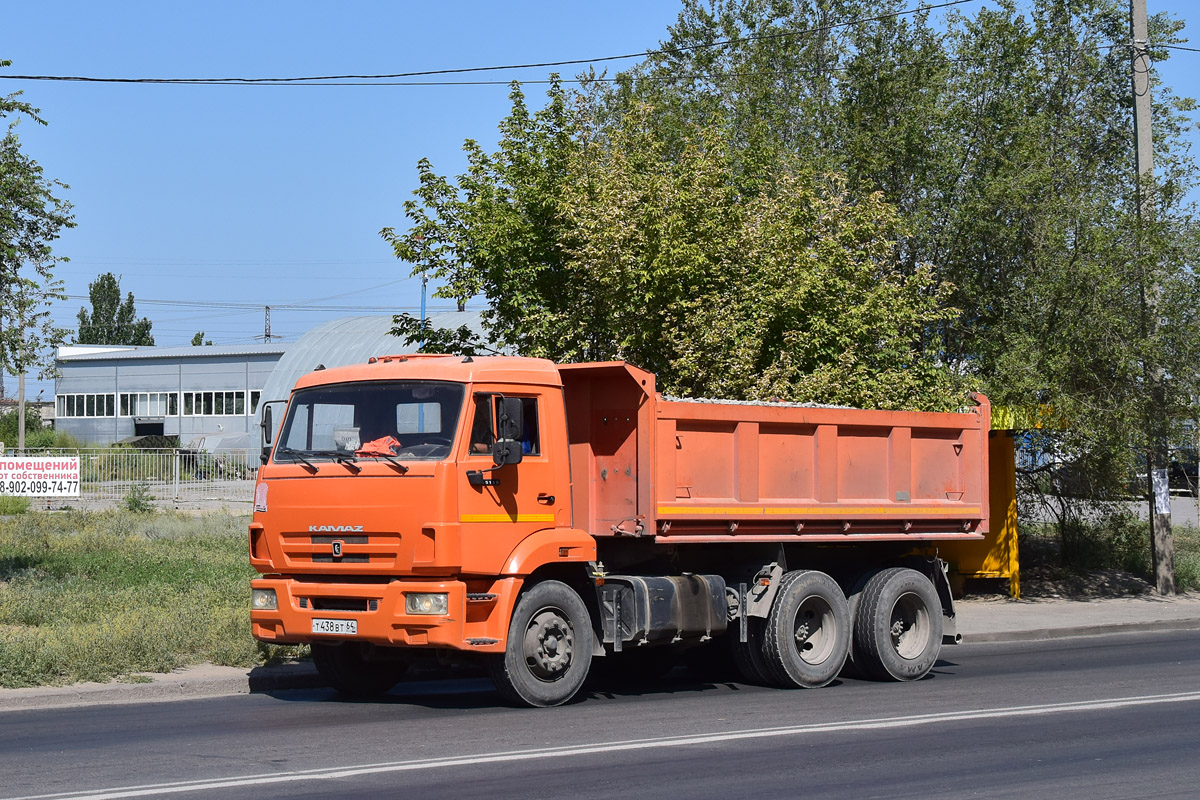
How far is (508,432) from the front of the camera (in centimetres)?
1017

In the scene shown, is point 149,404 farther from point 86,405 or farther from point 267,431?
point 267,431

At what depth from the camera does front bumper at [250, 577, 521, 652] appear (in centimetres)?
984

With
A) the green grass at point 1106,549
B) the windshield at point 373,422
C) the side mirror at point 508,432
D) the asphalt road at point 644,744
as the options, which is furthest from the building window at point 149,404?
the side mirror at point 508,432

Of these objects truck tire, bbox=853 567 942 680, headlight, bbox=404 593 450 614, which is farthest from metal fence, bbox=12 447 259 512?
headlight, bbox=404 593 450 614

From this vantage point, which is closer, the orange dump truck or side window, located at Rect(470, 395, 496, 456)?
the orange dump truck

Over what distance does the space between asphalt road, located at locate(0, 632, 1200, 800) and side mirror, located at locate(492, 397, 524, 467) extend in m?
1.96

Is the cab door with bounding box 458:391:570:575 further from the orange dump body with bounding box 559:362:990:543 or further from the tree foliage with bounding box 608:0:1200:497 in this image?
the tree foliage with bounding box 608:0:1200:497

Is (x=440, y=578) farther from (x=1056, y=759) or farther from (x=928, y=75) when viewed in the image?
(x=928, y=75)

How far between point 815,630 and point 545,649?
3.32 m

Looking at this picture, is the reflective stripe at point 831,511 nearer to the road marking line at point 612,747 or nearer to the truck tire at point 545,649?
the truck tire at point 545,649

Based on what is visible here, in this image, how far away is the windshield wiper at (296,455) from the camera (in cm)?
1047

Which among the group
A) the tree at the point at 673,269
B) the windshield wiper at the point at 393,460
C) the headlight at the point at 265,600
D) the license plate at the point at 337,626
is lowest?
the license plate at the point at 337,626

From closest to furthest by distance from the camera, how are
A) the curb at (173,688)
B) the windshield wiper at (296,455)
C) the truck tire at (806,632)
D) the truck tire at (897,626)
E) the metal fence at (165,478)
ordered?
the windshield wiper at (296,455) → the curb at (173,688) → the truck tire at (806,632) → the truck tire at (897,626) → the metal fence at (165,478)

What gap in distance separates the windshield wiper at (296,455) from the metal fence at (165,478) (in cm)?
2615
